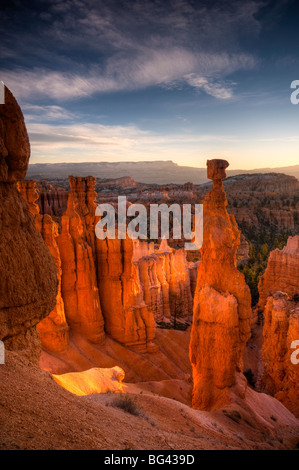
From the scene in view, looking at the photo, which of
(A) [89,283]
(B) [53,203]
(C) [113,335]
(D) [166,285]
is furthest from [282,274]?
(B) [53,203]

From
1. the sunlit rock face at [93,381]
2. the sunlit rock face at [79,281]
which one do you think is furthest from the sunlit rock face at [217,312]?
the sunlit rock face at [79,281]

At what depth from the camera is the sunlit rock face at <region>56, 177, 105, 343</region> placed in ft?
51.0

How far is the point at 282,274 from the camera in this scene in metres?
25.6

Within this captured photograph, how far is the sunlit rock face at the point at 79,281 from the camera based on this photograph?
15531 millimetres

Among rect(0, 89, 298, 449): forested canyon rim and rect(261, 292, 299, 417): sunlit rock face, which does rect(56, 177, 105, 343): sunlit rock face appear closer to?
rect(0, 89, 298, 449): forested canyon rim

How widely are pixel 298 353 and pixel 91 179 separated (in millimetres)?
14233

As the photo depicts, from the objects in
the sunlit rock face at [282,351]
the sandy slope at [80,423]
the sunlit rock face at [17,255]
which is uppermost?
the sunlit rock face at [17,255]

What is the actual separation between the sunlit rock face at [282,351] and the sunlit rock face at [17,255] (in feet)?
40.7

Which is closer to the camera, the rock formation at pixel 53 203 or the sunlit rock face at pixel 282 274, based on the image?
the sunlit rock face at pixel 282 274

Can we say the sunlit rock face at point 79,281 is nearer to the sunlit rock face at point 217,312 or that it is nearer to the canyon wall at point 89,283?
the canyon wall at point 89,283

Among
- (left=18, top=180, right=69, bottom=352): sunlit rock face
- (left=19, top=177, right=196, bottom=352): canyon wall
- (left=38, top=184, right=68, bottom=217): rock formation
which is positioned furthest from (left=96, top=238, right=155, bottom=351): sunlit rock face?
(left=38, top=184, right=68, bottom=217): rock formation

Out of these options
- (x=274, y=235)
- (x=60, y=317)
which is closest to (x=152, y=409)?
(x=60, y=317)

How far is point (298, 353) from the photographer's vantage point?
535 inches

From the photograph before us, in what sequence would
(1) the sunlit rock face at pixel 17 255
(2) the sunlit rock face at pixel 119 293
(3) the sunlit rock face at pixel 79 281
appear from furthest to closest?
(2) the sunlit rock face at pixel 119 293
(3) the sunlit rock face at pixel 79 281
(1) the sunlit rock face at pixel 17 255
